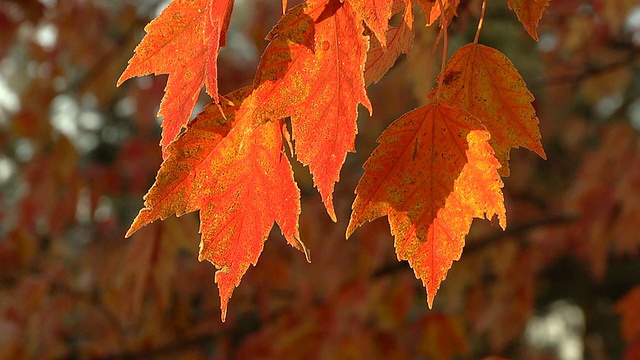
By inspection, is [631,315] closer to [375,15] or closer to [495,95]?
[495,95]

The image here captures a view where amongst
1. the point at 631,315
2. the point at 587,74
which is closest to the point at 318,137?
the point at 631,315

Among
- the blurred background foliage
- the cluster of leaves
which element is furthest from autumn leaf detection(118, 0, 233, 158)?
the blurred background foliage

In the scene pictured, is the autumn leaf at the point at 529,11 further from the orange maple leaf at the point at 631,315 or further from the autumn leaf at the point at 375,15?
the orange maple leaf at the point at 631,315

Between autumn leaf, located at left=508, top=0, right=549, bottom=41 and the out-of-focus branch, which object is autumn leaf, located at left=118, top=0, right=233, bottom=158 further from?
the out-of-focus branch

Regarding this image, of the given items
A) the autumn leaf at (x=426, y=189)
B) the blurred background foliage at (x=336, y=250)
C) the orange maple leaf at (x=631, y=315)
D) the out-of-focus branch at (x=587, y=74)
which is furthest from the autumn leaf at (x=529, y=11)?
the out-of-focus branch at (x=587, y=74)

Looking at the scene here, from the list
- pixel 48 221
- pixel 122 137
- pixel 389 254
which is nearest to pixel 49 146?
pixel 48 221
